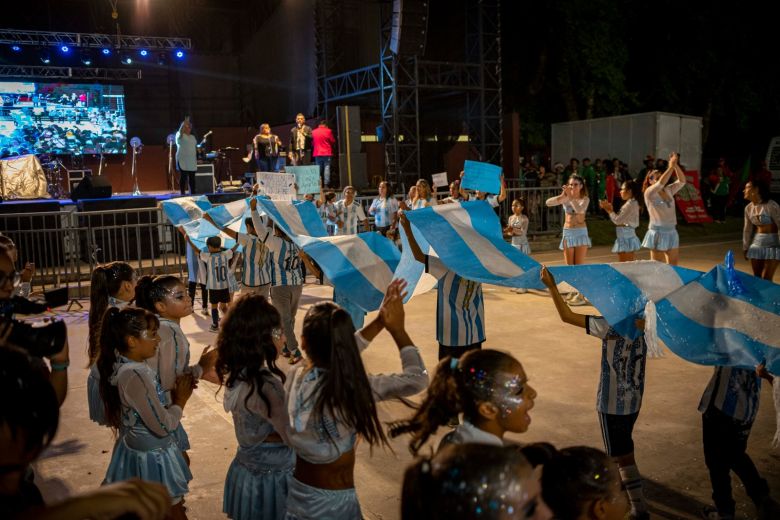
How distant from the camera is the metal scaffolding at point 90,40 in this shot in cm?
2222

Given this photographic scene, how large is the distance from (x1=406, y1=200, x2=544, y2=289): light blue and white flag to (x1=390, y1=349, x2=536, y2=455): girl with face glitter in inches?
90.6

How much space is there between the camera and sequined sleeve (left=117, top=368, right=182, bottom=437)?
3473 millimetres

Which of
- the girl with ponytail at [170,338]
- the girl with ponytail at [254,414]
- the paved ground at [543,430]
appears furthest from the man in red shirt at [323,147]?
the girl with ponytail at [254,414]

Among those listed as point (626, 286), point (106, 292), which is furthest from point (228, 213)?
point (626, 286)

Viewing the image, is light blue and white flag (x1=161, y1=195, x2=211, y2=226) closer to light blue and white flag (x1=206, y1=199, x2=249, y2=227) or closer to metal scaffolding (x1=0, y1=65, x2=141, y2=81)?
light blue and white flag (x1=206, y1=199, x2=249, y2=227)

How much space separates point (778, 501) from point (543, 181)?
1647 centimetres

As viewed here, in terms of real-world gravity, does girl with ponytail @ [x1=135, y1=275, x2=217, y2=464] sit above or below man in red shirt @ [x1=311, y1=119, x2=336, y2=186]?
below

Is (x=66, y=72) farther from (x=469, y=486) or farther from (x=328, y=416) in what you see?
(x=469, y=486)

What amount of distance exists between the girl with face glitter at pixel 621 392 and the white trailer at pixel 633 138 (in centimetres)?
1995

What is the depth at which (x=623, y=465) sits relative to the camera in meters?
4.36

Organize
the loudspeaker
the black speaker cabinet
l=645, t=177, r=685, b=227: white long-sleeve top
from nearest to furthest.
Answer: l=645, t=177, r=685, b=227: white long-sleeve top, the black speaker cabinet, the loudspeaker

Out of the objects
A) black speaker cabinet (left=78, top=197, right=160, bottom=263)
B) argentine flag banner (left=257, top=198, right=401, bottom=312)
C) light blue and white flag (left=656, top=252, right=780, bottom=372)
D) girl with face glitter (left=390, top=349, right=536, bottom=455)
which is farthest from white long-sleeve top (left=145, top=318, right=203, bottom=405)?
black speaker cabinet (left=78, top=197, right=160, bottom=263)

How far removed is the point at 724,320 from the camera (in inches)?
166

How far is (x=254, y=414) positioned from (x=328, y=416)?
0.53m
